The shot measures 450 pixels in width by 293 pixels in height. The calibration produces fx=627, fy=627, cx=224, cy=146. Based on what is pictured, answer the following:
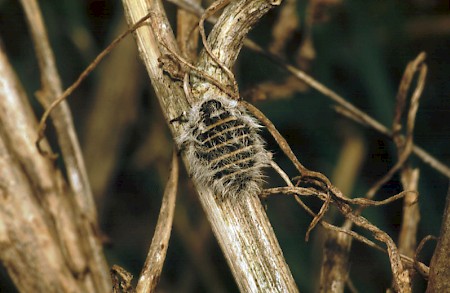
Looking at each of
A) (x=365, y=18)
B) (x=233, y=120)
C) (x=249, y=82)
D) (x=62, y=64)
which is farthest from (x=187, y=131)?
(x=62, y=64)

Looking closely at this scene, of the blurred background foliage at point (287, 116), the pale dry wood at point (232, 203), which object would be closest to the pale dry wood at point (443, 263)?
the pale dry wood at point (232, 203)

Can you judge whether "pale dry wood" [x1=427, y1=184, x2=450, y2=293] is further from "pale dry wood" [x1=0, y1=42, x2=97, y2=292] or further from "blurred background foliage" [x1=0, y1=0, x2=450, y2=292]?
"blurred background foliage" [x1=0, y1=0, x2=450, y2=292]

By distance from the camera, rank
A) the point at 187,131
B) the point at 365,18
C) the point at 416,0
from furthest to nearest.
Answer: the point at 416,0 < the point at 365,18 < the point at 187,131

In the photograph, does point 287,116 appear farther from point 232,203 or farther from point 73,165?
point 232,203

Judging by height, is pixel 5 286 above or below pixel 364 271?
above

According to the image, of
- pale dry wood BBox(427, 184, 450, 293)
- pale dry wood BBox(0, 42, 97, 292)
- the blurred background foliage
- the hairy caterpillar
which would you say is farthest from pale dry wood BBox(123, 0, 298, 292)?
the blurred background foliage

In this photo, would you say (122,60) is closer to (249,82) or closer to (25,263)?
(249,82)
